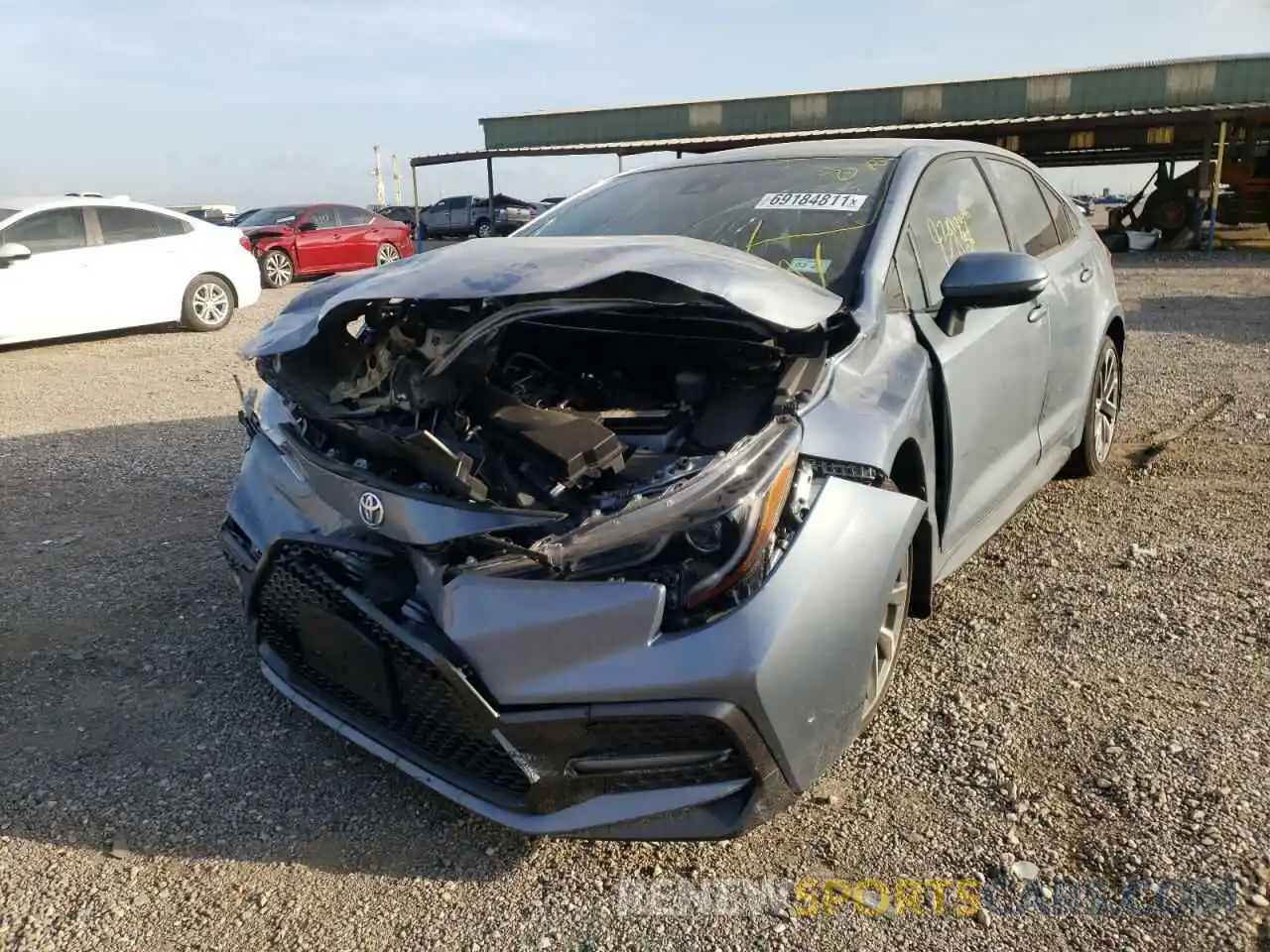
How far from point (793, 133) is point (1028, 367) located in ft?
77.9

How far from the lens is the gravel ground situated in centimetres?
218

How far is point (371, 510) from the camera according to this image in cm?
238

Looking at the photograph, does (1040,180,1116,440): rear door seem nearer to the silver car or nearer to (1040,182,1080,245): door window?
(1040,182,1080,245): door window

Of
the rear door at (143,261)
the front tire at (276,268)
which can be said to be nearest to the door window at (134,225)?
the rear door at (143,261)

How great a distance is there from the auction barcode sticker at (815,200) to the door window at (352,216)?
1617 centimetres

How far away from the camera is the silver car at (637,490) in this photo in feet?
7.00

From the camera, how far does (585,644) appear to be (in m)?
2.11

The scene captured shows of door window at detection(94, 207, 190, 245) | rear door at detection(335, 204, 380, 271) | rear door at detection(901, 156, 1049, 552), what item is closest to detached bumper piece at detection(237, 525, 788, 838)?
rear door at detection(901, 156, 1049, 552)

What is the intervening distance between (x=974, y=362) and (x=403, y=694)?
6.70 feet

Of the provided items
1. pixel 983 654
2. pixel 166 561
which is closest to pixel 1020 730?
pixel 983 654

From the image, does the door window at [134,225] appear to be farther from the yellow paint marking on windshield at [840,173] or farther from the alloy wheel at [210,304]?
the yellow paint marking on windshield at [840,173]

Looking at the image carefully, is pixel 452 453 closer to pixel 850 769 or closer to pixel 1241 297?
pixel 850 769

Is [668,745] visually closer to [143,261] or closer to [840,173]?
[840,173]

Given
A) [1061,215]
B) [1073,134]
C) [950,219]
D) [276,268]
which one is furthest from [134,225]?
[1073,134]
